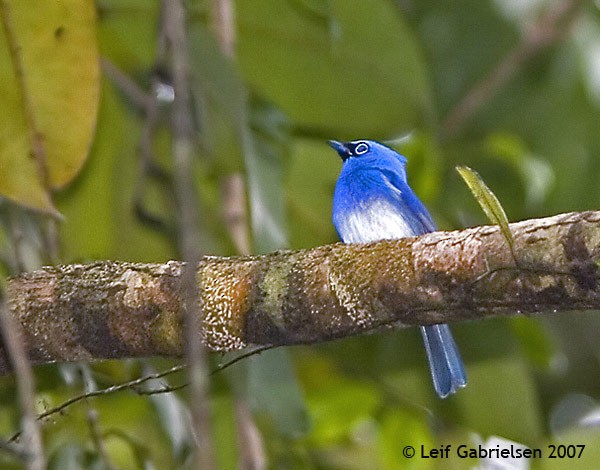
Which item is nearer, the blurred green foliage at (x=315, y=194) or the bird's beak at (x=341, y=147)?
the blurred green foliage at (x=315, y=194)

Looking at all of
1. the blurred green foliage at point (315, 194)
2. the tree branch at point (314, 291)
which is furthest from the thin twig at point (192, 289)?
the blurred green foliage at point (315, 194)

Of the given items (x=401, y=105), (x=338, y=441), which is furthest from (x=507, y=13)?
(x=338, y=441)

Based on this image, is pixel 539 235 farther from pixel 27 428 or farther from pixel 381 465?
pixel 381 465

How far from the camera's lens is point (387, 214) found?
9.52 feet

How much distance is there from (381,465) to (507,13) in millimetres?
2356

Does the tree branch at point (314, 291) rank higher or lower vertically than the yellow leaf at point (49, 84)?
lower

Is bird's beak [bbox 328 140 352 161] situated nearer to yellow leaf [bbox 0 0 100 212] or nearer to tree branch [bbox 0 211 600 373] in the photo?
yellow leaf [bbox 0 0 100 212]

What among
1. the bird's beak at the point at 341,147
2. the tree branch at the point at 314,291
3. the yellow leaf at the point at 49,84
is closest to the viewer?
the tree branch at the point at 314,291

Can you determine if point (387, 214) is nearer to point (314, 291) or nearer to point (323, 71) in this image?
point (314, 291)

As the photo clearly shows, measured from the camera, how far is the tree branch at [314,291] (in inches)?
68.2

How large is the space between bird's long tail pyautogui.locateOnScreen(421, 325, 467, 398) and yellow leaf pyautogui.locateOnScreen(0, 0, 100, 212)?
3.25 feet

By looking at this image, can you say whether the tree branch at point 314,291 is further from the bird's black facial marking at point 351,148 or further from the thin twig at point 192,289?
the bird's black facial marking at point 351,148

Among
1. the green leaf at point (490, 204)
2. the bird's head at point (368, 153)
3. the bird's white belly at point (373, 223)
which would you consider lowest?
the green leaf at point (490, 204)

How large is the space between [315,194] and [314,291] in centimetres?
194
